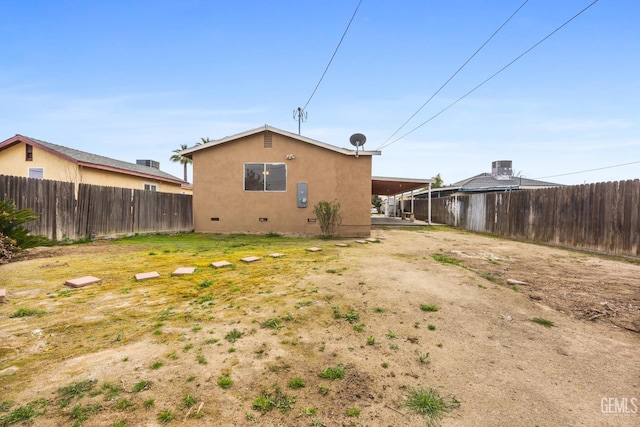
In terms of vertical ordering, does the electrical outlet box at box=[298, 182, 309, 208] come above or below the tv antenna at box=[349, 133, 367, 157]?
below

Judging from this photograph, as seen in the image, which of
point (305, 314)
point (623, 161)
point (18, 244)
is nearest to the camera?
point (305, 314)

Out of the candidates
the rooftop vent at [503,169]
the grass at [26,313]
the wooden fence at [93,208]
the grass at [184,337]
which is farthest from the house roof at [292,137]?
the rooftop vent at [503,169]

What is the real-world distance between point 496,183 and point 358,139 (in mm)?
16938

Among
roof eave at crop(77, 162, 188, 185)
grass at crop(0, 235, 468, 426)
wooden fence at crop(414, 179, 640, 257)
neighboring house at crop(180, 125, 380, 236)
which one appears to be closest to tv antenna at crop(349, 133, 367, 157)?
neighboring house at crop(180, 125, 380, 236)

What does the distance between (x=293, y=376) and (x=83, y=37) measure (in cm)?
1580

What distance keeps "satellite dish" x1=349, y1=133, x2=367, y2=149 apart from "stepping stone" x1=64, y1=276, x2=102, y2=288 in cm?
893

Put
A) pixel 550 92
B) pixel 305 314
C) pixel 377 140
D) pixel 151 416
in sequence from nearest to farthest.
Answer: pixel 151 416, pixel 305 314, pixel 550 92, pixel 377 140

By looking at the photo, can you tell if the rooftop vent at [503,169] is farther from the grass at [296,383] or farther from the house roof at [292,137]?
the grass at [296,383]

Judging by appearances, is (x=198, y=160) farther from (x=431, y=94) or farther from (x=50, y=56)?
(x=431, y=94)

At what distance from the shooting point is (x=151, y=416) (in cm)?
157

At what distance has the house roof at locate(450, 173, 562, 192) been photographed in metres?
20.9

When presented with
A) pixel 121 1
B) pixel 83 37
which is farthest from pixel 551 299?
pixel 83 37

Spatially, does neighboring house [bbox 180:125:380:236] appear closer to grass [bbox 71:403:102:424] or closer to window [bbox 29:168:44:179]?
window [bbox 29:168:44:179]

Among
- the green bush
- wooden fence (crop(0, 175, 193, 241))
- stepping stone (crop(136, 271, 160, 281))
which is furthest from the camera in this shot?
wooden fence (crop(0, 175, 193, 241))
